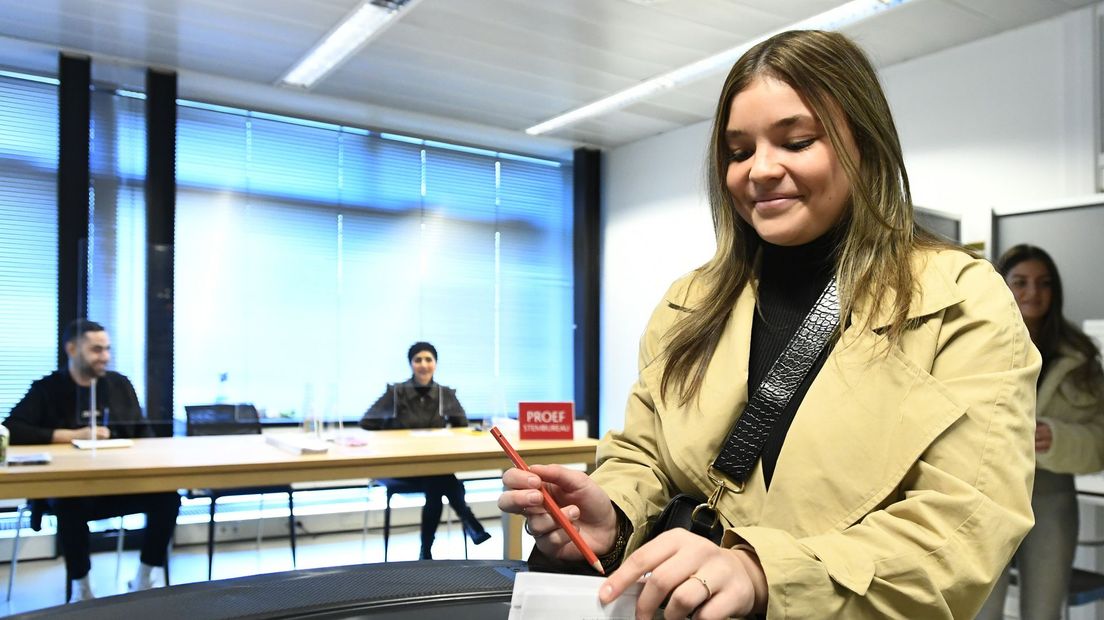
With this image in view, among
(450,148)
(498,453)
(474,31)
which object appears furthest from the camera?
(450,148)

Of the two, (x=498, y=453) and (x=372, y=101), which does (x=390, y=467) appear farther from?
(x=372, y=101)

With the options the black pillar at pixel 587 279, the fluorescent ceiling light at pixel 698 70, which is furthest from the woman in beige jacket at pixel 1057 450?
the black pillar at pixel 587 279

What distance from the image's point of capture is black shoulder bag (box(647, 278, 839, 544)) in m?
0.82

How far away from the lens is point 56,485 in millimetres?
2889

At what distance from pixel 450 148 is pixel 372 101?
871 mm

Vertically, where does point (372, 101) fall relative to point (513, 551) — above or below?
above

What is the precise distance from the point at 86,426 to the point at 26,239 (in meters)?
1.57

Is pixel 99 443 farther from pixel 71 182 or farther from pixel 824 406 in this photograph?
pixel 824 406

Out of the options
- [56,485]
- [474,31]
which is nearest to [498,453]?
[56,485]

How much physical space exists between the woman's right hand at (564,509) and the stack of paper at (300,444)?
2.92 m

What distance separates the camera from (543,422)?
4.19 metres

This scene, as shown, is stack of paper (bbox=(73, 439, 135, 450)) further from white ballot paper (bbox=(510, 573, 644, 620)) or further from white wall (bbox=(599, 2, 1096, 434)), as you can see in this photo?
white ballot paper (bbox=(510, 573, 644, 620))

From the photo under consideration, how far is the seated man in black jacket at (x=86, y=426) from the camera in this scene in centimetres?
368

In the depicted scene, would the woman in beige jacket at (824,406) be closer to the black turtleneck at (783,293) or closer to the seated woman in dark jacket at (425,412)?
the black turtleneck at (783,293)
